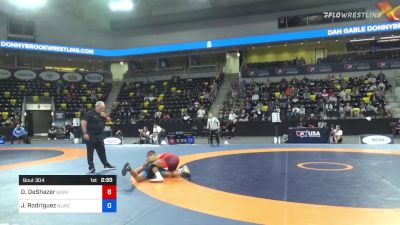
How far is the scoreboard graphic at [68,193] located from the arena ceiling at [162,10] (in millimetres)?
23326

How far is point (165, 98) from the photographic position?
28703 millimetres

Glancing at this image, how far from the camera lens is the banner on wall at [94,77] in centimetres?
3288

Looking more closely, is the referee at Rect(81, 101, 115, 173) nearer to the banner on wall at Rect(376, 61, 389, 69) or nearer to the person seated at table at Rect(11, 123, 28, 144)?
the person seated at table at Rect(11, 123, 28, 144)

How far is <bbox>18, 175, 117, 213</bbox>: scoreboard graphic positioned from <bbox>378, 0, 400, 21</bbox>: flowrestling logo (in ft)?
83.4

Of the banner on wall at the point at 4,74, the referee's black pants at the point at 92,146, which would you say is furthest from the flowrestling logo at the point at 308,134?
the banner on wall at the point at 4,74

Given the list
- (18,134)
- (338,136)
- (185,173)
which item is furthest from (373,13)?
(18,134)

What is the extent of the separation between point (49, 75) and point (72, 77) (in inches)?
75.8

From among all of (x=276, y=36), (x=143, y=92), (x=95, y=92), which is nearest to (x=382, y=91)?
(x=276, y=36)

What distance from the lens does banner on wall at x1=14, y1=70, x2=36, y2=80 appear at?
29.6 m

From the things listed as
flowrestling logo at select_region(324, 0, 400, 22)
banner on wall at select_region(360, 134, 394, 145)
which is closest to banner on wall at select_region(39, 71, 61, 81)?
flowrestling logo at select_region(324, 0, 400, 22)

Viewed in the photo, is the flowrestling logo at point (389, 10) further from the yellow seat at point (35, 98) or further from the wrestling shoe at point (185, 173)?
the yellow seat at point (35, 98)

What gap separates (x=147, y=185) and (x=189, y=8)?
80.3 feet

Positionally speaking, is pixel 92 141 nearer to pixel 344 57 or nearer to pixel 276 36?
pixel 276 36

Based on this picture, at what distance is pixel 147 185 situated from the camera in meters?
6.79
